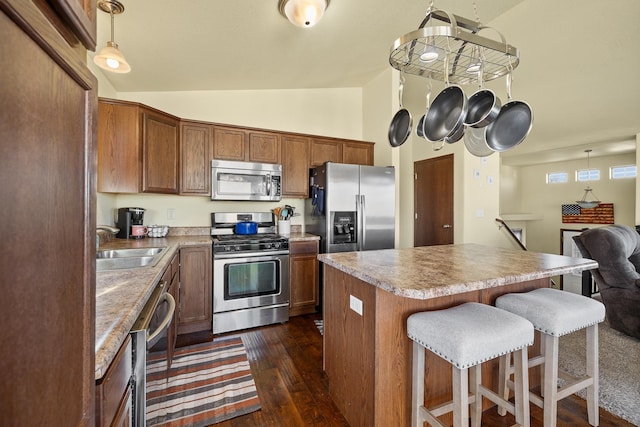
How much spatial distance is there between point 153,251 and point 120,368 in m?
1.70

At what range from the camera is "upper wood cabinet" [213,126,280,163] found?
3303 millimetres

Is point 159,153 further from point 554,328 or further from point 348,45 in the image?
point 554,328

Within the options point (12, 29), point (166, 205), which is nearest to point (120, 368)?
point (12, 29)

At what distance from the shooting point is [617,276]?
109 inches

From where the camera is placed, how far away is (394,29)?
2.67m

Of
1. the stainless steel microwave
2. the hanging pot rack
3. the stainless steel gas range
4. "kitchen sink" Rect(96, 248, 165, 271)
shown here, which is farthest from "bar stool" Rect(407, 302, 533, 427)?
the stainless steel microwave

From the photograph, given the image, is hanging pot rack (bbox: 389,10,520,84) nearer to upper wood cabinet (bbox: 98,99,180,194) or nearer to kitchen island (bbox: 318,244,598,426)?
kitchen island (bbox: 318,244,598,426)

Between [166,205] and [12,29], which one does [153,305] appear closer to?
[12,29]

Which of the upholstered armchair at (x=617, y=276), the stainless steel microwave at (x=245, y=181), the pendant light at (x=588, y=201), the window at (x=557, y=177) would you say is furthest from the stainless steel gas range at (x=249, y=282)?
the window at (x=557, y=177)

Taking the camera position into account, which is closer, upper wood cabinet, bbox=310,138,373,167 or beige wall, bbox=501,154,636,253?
upper wood cabinet, bbox=310,138,373,167

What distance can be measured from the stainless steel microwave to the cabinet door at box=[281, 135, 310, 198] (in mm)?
129

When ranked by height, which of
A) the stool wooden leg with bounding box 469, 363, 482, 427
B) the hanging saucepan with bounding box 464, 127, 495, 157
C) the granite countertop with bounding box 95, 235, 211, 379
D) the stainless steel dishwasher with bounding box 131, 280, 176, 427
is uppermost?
the hanging saucepan with bounding box 464, 127, 495, 157

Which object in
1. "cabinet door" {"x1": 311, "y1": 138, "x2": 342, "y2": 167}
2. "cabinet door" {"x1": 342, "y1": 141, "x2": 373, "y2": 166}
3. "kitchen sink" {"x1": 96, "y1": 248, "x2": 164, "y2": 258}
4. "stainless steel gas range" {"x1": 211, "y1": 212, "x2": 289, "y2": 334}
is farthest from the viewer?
"cabinet door" {"x1": 342, "y1": 141, "x2": 373, "y2": 166}

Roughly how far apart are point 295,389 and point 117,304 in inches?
55.4
